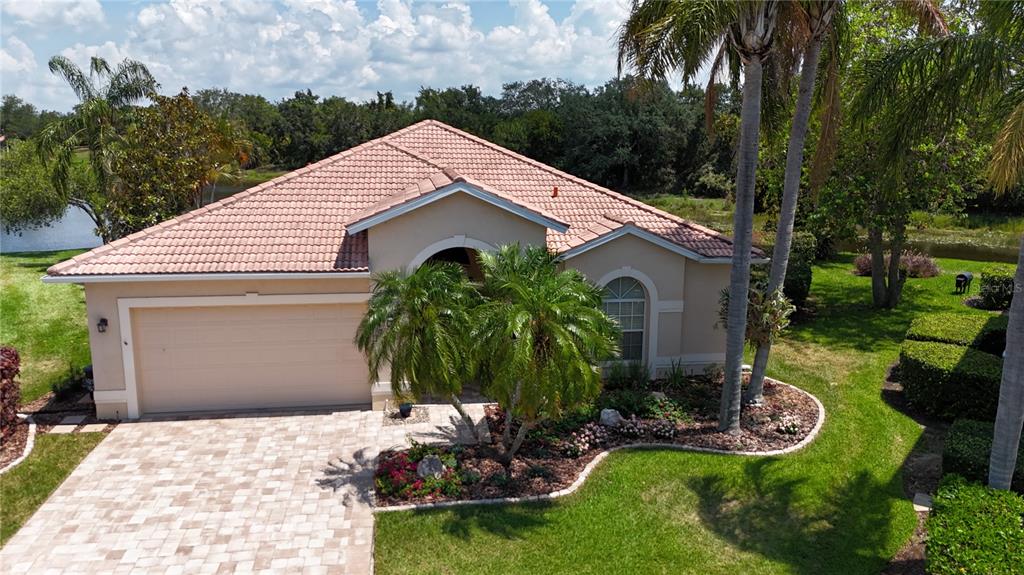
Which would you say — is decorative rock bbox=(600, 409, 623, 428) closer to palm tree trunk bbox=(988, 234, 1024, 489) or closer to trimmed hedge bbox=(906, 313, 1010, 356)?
palm tree trunk bbox=(988, 234, 1024, 489)

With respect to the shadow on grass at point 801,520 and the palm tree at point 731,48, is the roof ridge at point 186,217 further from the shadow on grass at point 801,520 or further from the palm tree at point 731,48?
the shadow on grass at point 801,520

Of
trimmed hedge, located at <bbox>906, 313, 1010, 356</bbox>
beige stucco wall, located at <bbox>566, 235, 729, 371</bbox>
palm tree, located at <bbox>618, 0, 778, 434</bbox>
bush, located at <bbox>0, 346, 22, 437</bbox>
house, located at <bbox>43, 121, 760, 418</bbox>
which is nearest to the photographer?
palm tree, located at <bbox>618, 0, 778, 434</bbox>

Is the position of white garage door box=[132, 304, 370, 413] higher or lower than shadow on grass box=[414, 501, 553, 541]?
higher

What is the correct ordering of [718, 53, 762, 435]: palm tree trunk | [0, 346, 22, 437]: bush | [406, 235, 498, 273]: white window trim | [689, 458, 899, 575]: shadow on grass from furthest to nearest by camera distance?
[406, 235, 498, 273]: white window trim → [0, 346, 22, 437]: bush → [718, 53, 762, 435]: palm tree trunk → [689, 458, 899, 575]: shadow on grass

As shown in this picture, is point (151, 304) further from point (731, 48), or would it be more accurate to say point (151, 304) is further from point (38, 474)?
point (731, 48)

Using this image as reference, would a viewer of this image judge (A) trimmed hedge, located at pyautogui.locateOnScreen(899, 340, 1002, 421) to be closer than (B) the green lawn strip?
No

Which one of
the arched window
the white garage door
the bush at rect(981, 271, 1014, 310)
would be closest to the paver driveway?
the white garage door
